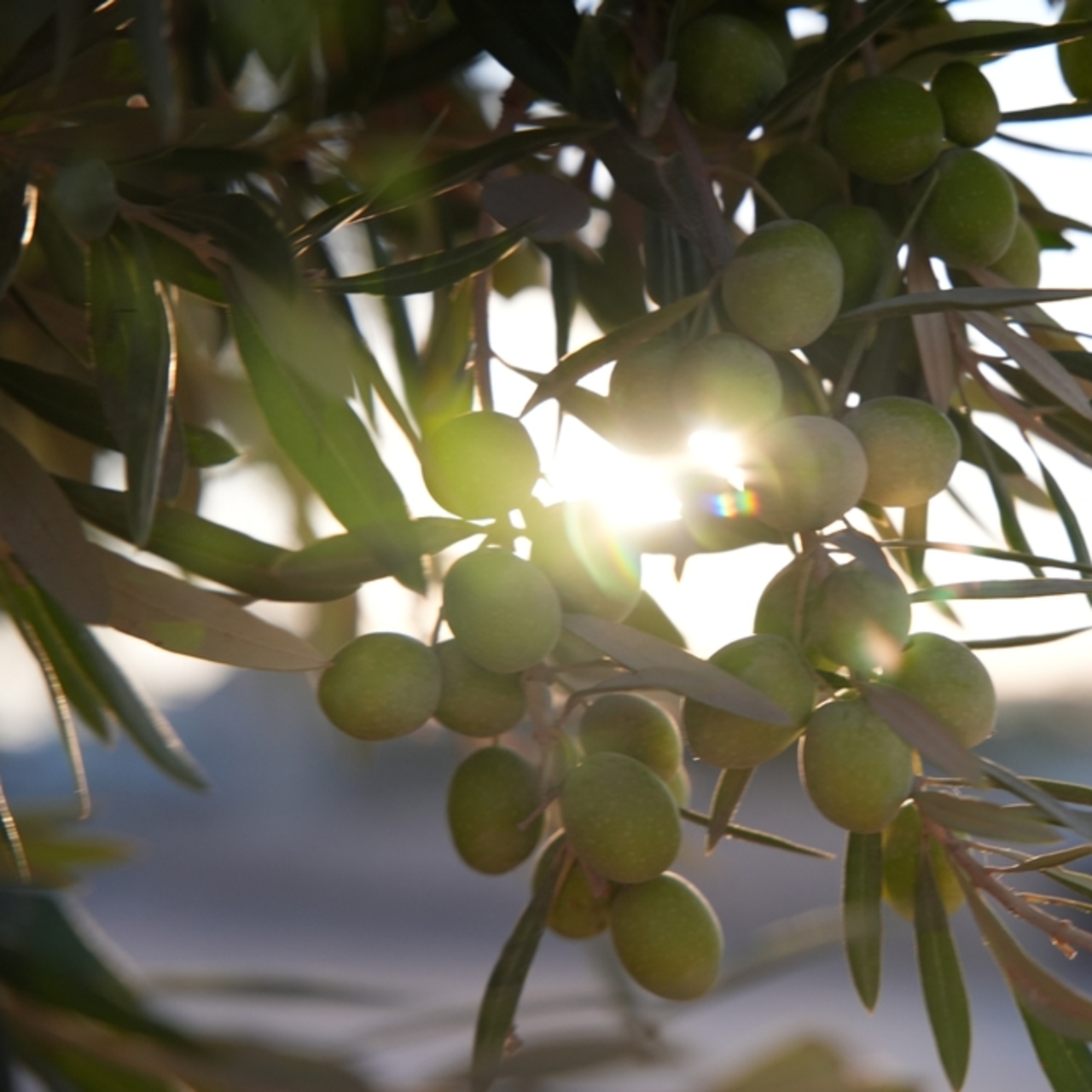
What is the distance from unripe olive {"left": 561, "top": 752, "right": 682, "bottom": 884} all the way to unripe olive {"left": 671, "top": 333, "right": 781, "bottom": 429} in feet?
0.41

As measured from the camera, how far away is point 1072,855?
42 centimetres

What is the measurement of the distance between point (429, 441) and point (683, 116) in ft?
0.51

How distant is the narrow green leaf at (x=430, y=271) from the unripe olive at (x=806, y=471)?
0.39 ft

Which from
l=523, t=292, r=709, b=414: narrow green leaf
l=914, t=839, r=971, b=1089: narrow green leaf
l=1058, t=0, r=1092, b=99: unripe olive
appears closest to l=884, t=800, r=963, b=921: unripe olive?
l=914, t=839, r=971, b=1089: narrow green leaf

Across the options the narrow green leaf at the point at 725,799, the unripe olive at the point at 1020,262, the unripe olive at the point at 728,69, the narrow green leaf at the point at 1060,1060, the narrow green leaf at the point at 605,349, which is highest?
the unripe olive at the point at 728,69

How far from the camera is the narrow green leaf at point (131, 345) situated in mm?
371

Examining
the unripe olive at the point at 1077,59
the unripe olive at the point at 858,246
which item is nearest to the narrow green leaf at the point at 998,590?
the unripe olive at the point at 858,246

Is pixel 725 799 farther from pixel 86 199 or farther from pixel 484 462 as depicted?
pixel 86 199

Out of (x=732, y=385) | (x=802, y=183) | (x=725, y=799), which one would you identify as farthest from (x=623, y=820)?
(x=802, y=183)

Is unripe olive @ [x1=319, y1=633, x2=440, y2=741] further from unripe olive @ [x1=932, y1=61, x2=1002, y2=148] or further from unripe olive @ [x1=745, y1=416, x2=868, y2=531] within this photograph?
unripe olive @ [x1=932, y1=61, x2=1002, y2=148]

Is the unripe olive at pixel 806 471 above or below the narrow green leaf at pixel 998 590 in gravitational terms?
above

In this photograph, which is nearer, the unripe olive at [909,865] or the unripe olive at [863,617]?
the unripe olive at [863,617]

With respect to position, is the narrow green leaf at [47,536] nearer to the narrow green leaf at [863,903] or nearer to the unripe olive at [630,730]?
the unripe olive at [630,730]

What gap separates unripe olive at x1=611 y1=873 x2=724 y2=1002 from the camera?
44cm
